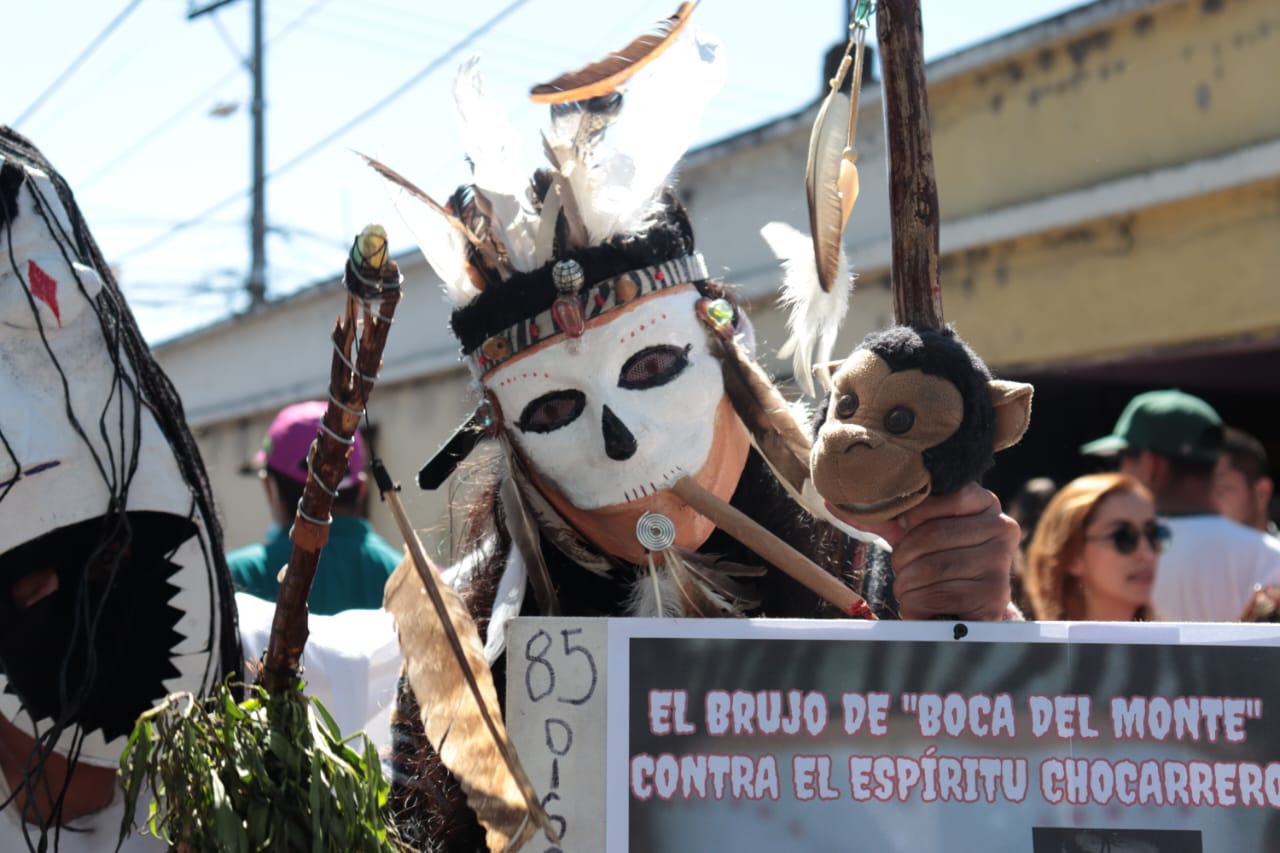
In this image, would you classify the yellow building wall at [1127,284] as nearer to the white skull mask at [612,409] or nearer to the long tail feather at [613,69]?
the white skull mask at [612,409]

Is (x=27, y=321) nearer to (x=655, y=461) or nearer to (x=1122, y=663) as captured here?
(x=655, y=461)

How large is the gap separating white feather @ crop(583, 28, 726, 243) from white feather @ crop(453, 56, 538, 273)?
14 centimetres

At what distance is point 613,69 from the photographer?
1.79 meters

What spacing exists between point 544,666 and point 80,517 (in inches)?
27.7

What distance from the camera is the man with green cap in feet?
12.6

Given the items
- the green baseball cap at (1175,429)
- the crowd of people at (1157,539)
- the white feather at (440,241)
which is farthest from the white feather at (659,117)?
the green baseball cap at (1175,429)

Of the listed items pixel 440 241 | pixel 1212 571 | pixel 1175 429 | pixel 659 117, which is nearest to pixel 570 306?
pixel 440 241

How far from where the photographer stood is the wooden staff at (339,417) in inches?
56.1

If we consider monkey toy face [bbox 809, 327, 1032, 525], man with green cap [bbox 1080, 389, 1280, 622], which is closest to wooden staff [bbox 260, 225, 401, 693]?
monkey toy face [bbox 809, 327, 1032, 525]

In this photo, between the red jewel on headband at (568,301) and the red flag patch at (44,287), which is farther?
the red jewel on headband at (568,301)

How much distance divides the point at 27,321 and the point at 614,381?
79 centimetres

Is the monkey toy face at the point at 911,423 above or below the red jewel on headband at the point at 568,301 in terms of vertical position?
below

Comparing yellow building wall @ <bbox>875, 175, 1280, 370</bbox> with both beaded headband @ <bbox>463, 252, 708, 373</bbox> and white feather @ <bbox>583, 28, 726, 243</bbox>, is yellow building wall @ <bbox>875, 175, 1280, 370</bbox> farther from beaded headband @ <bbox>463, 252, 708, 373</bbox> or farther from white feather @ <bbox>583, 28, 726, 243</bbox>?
beaded headband @ <bbox>463, 252, 708, 373</bbox>

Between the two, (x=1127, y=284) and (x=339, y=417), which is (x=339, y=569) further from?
(x=1127, y=284)
